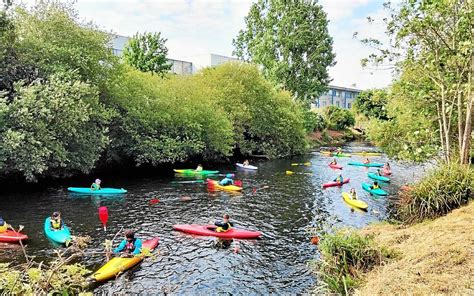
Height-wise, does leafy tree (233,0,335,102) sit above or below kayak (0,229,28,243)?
above

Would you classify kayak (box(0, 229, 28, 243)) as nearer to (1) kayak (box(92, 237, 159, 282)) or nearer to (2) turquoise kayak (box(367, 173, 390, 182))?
(1) kayak (box(92, 237, 159, 282))

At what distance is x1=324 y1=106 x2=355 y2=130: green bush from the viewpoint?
66738mm

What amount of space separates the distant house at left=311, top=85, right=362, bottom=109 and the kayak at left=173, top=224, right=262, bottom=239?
7827 centimetres

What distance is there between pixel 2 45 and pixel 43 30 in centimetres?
287

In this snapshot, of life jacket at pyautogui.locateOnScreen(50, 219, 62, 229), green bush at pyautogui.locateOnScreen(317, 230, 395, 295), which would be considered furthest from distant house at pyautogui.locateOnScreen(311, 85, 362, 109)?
green bush at pyautogui.locateOnScreen(317, 230, 395, 295)

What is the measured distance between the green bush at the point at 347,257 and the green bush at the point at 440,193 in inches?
155

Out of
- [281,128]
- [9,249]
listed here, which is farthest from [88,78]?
[281,128]

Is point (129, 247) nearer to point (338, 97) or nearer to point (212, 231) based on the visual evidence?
point (212, 231)

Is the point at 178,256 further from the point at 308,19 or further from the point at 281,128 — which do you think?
the point at 308,19

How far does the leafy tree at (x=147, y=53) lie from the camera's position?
44.5 metres

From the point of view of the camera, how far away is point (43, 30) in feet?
77.4

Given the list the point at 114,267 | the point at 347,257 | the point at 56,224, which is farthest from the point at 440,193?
the point at 56,224

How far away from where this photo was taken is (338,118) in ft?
220

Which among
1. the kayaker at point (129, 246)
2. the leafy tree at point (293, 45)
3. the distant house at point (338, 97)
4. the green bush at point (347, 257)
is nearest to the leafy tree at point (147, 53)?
the leafy tree at point (293, 45)
